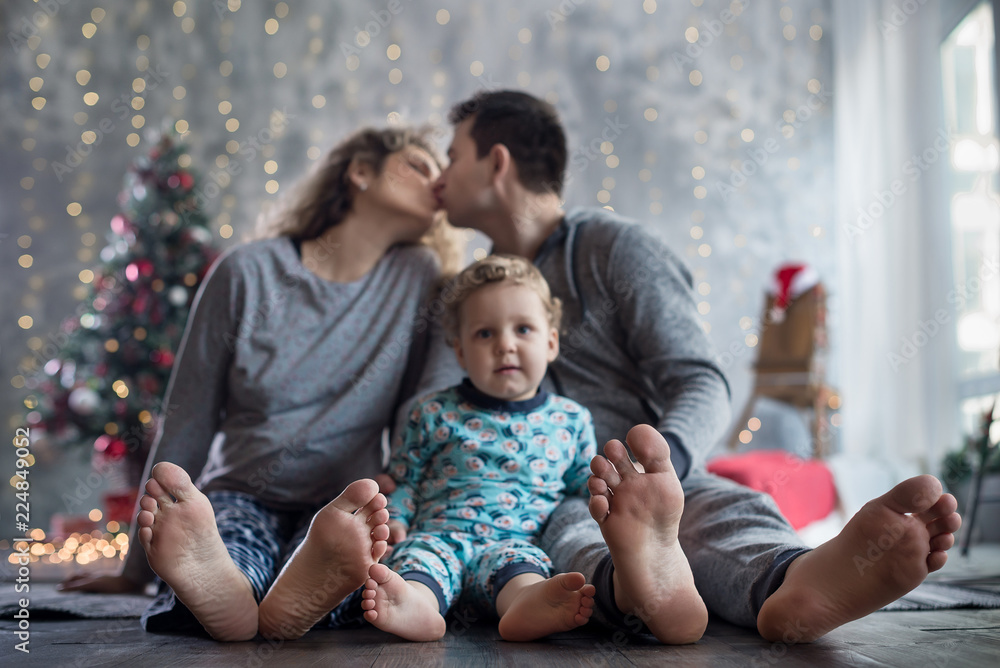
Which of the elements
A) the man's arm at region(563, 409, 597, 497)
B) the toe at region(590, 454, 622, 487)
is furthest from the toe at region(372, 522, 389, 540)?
the man's arm at region(563, 409, 597, 497)

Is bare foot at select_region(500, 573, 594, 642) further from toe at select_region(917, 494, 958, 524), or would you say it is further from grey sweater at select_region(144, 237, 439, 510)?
grey sweater at select_region(144, 237, 439, 510)

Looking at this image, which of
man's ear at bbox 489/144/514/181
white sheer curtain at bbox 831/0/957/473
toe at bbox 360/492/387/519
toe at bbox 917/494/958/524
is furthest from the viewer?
white sheer curtain at bbox 831/0/957/473

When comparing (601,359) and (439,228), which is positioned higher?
(439,228)

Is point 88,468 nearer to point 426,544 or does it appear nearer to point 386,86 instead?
point 386,86

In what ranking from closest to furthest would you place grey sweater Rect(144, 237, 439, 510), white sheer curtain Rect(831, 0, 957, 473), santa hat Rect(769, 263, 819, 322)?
grey sweater Rect(144, 237, 439, 510), white sheer curtain Rect(831, 0, 957, 473), santa hat Rect(769, 263, 819, 322)

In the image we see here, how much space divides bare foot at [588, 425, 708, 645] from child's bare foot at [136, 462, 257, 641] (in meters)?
0.41

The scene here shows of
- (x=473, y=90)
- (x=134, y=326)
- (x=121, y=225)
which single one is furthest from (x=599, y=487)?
(x=473, y=90)

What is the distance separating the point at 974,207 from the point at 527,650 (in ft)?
9.94

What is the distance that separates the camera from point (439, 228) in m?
1.69

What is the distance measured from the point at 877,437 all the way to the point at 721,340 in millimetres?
806

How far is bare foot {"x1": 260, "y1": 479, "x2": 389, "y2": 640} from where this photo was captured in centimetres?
77

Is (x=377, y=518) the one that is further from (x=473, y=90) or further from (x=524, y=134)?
(x=473, y=90)

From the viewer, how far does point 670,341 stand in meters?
1.24

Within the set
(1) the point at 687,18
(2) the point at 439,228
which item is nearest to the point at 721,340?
(1) the point at 687,18
